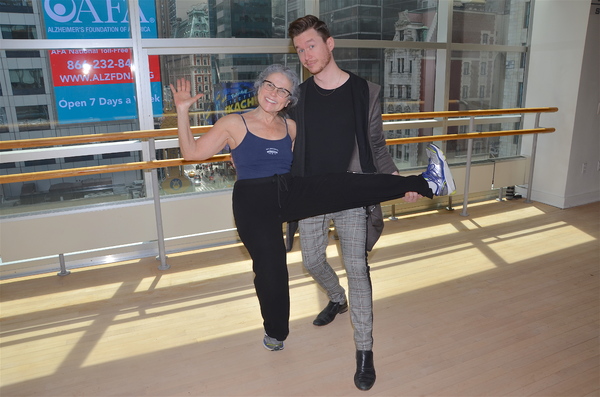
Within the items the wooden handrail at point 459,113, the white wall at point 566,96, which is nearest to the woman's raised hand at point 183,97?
→ the wooden handrail at point 459,113

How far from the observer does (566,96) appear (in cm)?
512

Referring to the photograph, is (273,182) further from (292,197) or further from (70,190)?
(70,190)

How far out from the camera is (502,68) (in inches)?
220

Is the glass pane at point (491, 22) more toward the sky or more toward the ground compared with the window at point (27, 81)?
more toward the sky

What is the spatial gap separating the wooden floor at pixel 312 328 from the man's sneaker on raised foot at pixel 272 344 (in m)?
0.05

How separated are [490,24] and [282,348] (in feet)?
14.7

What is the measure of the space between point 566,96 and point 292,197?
166 inches

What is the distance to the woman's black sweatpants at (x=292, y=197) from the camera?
216 centimetres

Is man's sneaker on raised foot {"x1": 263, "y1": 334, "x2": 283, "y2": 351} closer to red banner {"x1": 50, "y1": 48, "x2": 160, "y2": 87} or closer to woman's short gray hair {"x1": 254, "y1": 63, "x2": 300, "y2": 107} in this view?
woman's short gray hair {"x1": 254, "y1": 63, "x2": 300, "y2": 107}

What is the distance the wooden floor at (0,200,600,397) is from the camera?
7.66 ft

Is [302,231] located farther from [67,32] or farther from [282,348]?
[67,32]

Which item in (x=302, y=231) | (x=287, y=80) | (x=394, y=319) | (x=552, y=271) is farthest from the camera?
(x=552, y=271)

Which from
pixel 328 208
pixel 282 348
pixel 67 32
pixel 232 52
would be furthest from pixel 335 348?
pixel 67 32

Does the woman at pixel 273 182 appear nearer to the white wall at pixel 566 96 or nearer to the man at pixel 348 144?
the man at pixel 348 144
